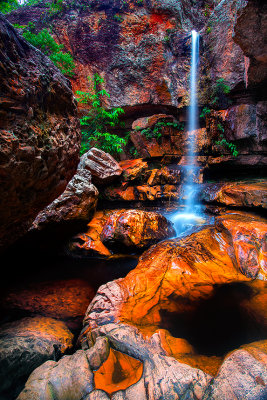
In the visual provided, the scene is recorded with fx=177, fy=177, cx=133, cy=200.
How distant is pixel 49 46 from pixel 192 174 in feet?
27.2

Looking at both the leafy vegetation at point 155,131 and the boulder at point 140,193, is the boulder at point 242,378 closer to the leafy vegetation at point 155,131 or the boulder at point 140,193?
the boulder at point 140,193

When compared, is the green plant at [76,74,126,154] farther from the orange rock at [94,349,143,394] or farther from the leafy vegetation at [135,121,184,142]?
the orange rock at [94,349,143,394]

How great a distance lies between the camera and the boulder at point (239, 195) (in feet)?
16.9

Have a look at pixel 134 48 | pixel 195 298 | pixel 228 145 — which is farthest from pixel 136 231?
pixel 134 48

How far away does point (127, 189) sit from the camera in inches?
309

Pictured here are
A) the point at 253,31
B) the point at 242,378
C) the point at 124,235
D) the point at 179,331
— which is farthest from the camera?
the point at 124,235

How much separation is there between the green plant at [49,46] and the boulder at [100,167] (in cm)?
459

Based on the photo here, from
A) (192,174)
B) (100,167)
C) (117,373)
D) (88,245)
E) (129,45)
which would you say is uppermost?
(129,45)

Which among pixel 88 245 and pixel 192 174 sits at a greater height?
pixel 192 174

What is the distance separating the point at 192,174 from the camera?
813cm

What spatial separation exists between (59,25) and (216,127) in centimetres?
985

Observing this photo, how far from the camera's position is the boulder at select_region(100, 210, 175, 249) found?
4.72 meters

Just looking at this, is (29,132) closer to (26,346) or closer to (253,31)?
(26,346)

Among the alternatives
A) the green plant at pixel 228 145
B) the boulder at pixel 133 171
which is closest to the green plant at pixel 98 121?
the boulder at pixel 133 171
